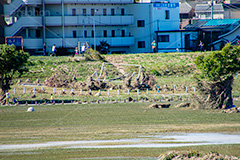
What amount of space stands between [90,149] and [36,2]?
1527 inches

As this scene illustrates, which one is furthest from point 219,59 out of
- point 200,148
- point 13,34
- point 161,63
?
point 13,34

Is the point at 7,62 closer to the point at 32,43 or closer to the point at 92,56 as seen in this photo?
the point at 92,56

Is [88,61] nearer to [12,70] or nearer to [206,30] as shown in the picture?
[12,70]

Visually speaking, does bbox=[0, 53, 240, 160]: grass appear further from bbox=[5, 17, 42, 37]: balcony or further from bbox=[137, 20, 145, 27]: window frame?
bbox=[137, 20, 145, 27]: window frame

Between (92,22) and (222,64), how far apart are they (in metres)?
31.7

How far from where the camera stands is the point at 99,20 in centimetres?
5431

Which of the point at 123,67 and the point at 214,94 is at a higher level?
the point at 123,67

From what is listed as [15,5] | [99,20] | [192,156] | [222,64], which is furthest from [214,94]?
[15,5]

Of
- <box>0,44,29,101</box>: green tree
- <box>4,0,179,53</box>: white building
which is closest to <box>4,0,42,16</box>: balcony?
<box>4,0,179,53</box>: white building

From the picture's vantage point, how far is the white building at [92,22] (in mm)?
52031

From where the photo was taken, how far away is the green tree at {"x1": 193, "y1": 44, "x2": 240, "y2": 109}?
24.2m

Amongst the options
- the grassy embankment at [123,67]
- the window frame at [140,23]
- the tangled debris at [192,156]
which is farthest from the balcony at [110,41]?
the tangled debris at [192,156]

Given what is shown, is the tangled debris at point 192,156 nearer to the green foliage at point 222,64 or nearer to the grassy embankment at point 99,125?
the grassy embankment at point 99,125

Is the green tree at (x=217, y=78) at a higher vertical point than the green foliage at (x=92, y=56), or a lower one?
lower
